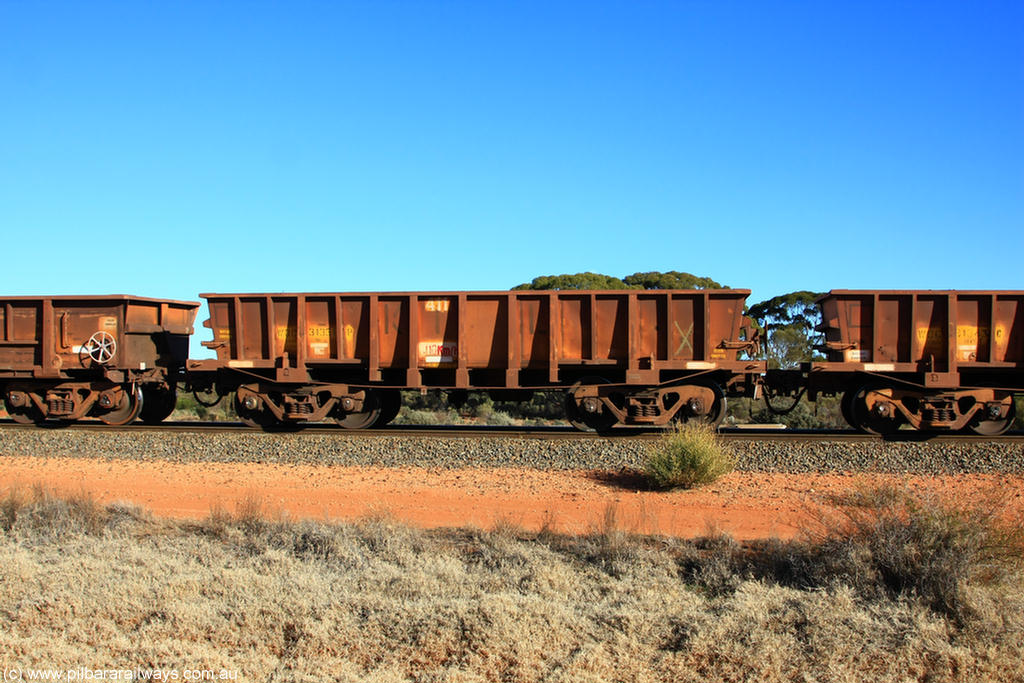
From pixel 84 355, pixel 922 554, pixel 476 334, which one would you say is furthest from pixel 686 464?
pixel 84 355

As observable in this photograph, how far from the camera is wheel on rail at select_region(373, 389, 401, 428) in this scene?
50.9 feet

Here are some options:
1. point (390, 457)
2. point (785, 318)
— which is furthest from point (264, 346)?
point (785, 318)

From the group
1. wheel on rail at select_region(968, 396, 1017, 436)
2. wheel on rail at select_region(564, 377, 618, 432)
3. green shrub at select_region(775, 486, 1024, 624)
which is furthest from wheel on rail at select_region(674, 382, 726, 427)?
green shrub at select_region(775, 486, 1024, 624)

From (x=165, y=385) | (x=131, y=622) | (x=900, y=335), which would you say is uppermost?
(x=900, y=335)

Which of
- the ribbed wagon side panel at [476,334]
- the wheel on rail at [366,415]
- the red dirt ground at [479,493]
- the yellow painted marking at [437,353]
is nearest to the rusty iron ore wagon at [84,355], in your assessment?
the ribbed wagon side panel at [476,334]

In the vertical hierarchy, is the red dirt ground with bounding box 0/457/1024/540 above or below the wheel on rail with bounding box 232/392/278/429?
below

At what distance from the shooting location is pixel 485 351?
14.6 m

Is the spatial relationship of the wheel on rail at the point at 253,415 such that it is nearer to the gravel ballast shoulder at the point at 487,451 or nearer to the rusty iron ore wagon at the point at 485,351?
the rusty iron ore wagon at the point at 485,351

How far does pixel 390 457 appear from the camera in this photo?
12766 millimetres

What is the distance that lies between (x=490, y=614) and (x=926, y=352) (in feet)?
37.1

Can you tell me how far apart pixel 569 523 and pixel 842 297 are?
792cm

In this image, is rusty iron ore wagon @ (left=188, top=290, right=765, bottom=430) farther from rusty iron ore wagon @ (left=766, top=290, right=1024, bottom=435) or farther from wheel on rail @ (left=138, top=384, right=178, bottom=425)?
wheel on rail @ (left=138, top=384, right=178, bottom=425)

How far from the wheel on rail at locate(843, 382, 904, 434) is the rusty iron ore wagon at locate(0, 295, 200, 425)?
13411mm

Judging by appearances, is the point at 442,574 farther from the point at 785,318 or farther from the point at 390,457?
the point at 785,318
